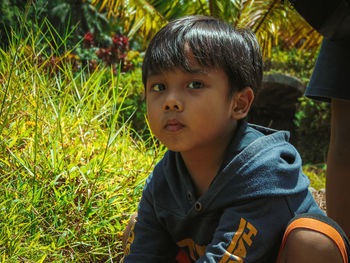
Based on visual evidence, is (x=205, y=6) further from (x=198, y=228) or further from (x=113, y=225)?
(x=198, y=228)

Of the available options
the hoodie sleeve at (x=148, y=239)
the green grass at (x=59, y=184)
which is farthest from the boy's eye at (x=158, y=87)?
the green grass at (x=59, y=184)

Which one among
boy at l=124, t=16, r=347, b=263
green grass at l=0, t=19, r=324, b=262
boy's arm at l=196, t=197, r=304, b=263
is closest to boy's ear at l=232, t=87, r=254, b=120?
boy at l=124, t=16, r=347, b=263

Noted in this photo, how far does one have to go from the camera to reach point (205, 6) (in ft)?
17.7

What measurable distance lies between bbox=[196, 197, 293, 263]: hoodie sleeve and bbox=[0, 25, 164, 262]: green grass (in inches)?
27.1

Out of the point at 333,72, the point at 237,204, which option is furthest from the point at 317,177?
the point at 237,204

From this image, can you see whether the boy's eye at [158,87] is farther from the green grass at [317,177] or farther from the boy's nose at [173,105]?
the green grass at [317,177]

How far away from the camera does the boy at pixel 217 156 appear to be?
1.37 metres

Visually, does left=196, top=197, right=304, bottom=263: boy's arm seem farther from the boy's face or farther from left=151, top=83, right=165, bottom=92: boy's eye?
left=151, top=83, right=165, bottom=92: boy's eye

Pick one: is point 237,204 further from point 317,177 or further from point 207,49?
point 317,177

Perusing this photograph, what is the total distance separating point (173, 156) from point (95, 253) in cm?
57

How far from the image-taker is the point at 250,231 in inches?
53.0

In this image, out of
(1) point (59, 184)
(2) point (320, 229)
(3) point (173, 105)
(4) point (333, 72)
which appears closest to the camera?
(2) point (320, 229)

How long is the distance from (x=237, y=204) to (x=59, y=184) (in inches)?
43.5

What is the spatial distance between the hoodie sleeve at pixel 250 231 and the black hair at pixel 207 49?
1.33 feet
